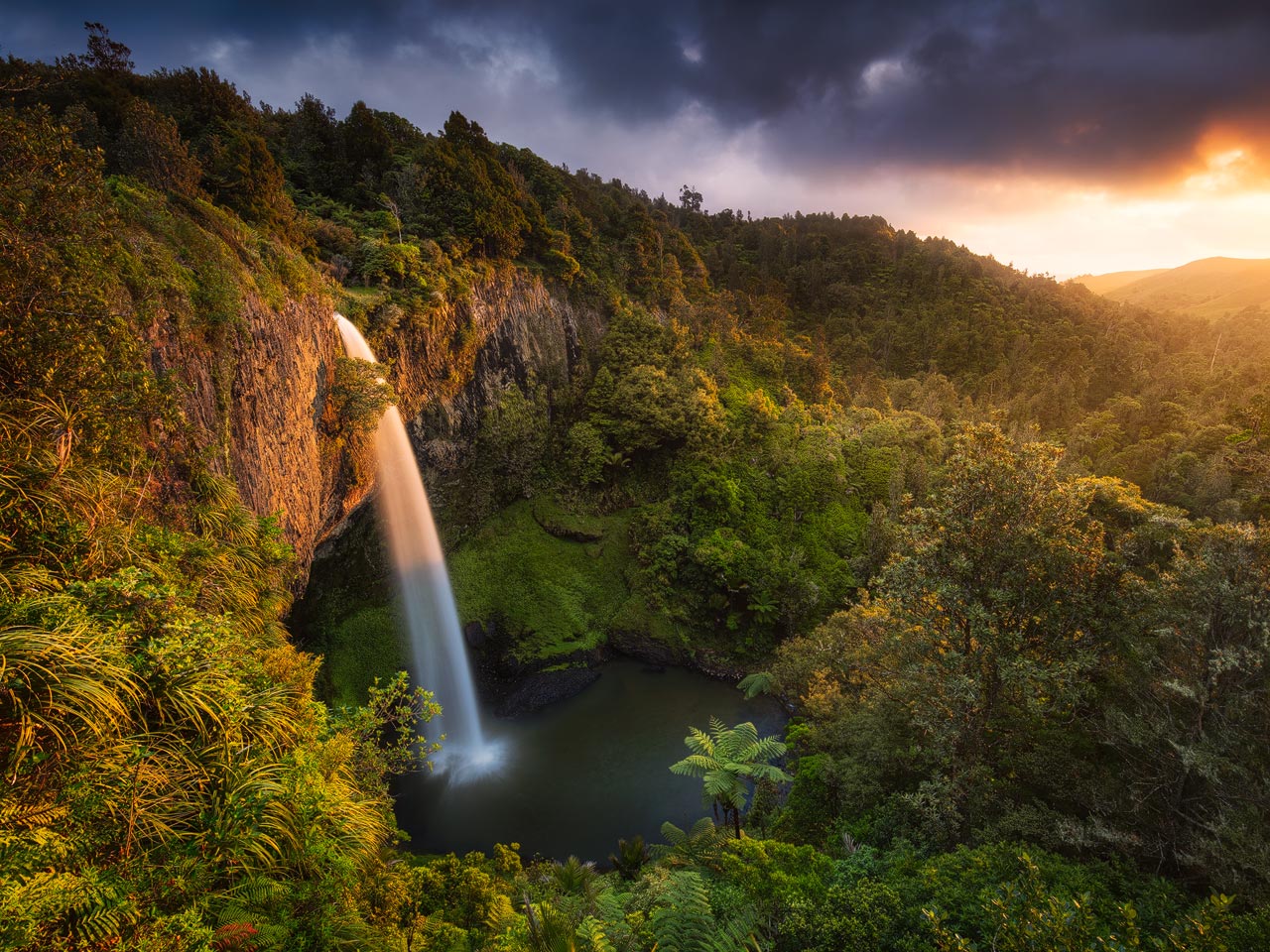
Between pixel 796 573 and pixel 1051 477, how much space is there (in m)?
14.3

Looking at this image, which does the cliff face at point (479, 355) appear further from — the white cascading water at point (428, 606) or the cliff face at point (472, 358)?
the white cascading water at point (428, 606)

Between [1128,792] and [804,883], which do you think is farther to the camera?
[1128,792]

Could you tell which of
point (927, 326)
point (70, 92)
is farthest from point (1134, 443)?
point (70, 92)

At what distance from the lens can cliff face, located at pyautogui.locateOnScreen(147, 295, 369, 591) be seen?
9008 mm

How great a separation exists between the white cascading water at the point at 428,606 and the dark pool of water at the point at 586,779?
3.08 feet

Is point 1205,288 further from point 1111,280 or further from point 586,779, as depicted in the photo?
point 586,779

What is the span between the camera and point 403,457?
2097 centimetres

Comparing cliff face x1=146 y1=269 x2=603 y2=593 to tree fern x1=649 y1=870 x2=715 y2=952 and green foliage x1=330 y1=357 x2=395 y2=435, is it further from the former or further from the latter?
tree fern x1=649 y1=870 x2=715 y2=952

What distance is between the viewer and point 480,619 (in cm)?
2356

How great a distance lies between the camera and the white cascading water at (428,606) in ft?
63.6

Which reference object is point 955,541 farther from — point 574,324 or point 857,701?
point 574,324

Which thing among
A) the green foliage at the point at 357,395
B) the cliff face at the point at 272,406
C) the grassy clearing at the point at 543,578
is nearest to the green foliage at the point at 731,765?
the grassy clearing at the point at 543,578

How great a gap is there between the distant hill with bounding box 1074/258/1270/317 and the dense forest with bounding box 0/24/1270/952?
6442 cm

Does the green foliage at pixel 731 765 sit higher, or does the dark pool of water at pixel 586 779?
the green foliage at pixel 731 765
